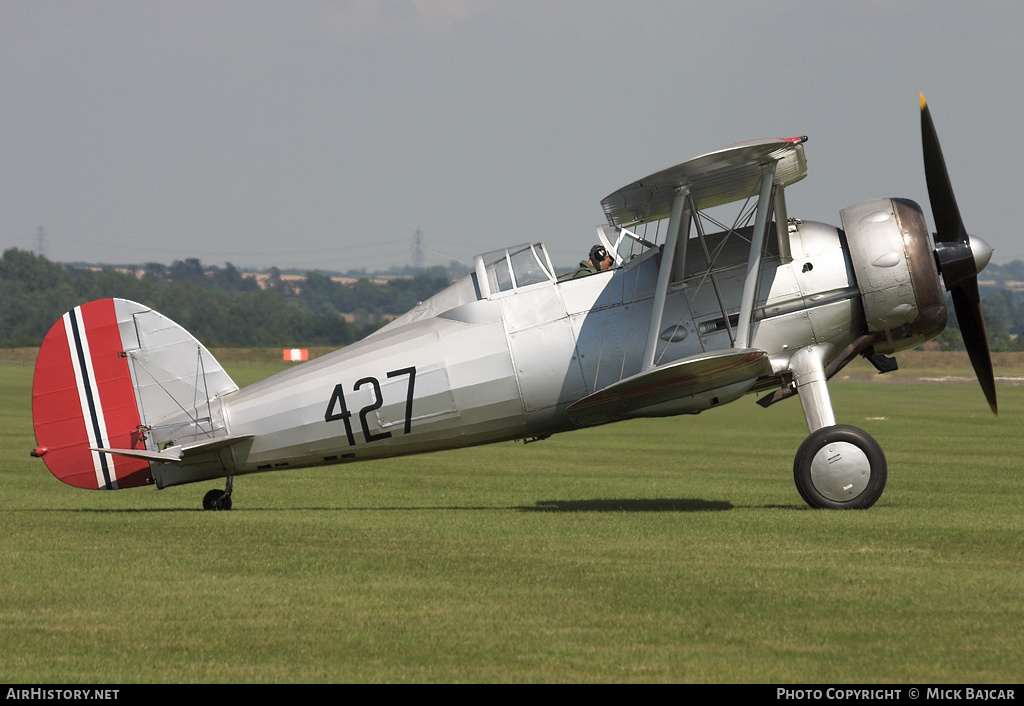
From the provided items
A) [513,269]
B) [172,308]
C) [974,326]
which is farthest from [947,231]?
[172,308]

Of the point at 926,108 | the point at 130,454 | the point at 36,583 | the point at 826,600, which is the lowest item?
the point at 826,600

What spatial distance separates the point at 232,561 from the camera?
10312 mm

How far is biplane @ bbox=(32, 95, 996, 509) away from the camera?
12.8 metres

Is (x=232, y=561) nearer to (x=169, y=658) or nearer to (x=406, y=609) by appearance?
(x=406, y=609)

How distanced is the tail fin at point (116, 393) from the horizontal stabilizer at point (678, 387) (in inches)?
170

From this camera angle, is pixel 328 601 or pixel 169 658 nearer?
pixel 169 658

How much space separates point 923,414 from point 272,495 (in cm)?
2631

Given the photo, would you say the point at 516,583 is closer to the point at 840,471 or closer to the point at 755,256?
the point at 840,471

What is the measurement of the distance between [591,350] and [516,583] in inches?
182

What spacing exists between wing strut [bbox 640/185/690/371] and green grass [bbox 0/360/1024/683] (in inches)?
70.4

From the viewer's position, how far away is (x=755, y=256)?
1256 cm

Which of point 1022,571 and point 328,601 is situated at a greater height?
point 328,601

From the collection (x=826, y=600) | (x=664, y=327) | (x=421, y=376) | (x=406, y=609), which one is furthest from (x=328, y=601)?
(x=664, y=327)

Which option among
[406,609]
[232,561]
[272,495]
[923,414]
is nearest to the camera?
[406,609]
